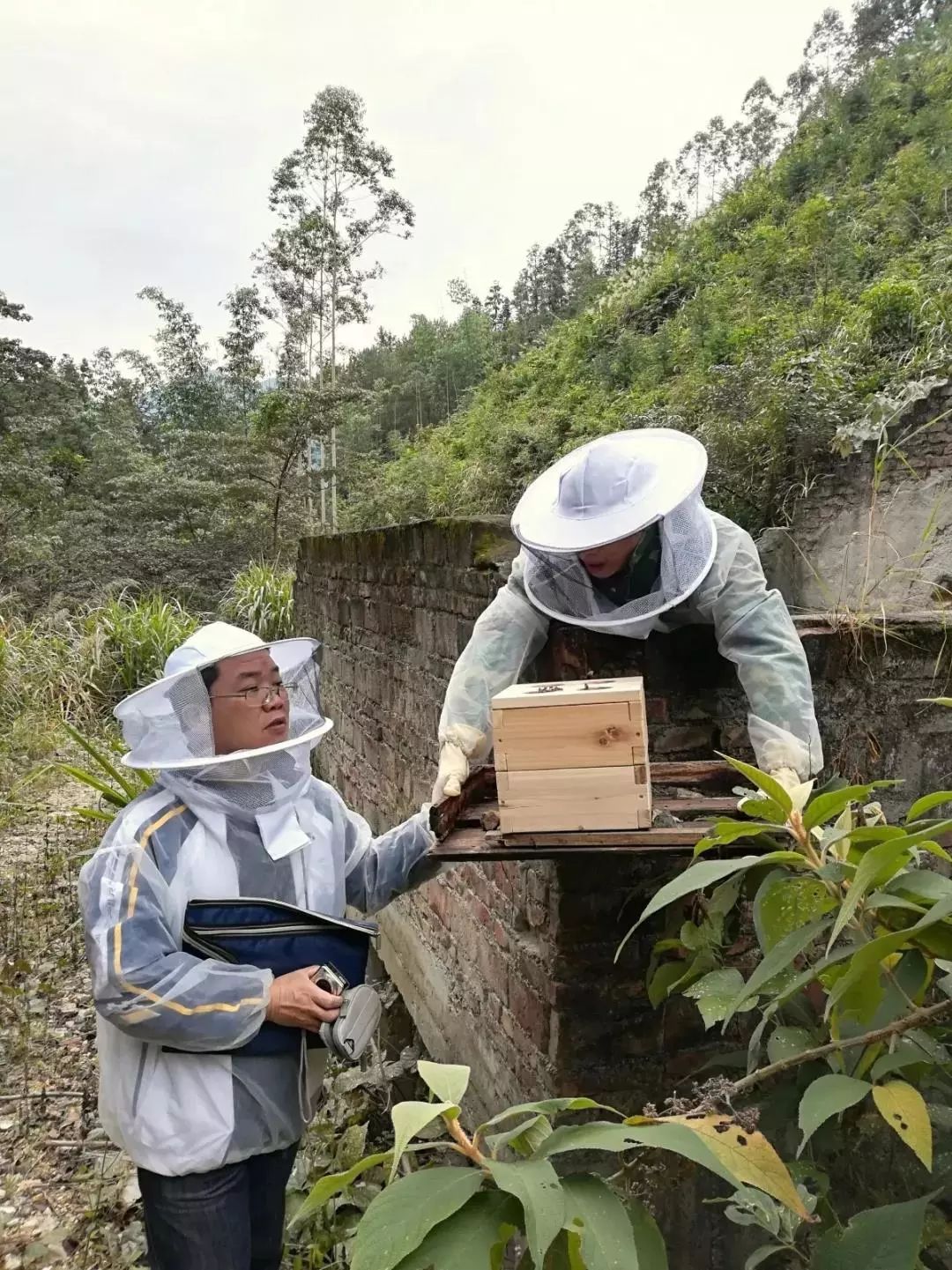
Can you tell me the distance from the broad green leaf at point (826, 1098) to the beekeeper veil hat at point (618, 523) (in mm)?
1163

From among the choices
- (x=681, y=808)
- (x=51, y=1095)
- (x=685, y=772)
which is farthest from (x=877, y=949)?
(x=51, y=1095)

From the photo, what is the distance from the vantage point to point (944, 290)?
32.1 ft

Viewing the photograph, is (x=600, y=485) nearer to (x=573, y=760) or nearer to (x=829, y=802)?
(x=573, y=760)

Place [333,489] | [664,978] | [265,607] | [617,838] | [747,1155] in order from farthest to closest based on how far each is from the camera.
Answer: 1. [333,489]
2. [265,607]
3. [664,978]
4. [617,838]
5. [747,1155]

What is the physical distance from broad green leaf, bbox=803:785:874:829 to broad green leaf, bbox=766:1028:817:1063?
1.04 ft

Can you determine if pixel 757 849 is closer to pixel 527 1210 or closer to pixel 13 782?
pixel 527 1210

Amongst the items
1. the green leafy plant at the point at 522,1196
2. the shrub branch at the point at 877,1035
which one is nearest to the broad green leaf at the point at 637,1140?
the green leafy plant at the point at 522,1196

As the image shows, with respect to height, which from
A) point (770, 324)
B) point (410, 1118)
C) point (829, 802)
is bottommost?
point (410, 1118)

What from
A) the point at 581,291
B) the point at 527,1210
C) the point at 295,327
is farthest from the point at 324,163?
the point at 527,1210

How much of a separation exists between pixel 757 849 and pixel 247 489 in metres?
15.2

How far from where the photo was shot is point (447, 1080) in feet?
3.22

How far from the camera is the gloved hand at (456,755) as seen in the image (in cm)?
207

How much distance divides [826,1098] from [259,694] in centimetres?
155

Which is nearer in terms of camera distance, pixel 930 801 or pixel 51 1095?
pixel 930 801
